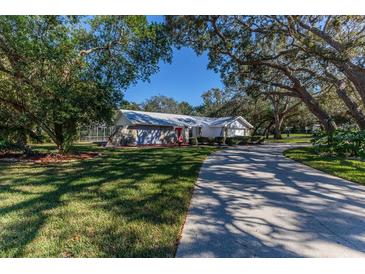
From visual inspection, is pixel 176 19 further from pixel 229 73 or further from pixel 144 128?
pixel 144 128

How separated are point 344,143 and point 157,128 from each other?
61.7 ft

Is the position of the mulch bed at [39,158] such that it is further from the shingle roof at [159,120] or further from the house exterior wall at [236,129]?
the house exterior wall at [236,129]

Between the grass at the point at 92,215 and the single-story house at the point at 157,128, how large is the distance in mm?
16455

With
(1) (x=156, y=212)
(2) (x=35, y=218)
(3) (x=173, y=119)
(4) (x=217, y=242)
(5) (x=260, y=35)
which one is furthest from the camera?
(3) (x=173, y=119)

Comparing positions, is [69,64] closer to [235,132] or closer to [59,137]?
[59,137]

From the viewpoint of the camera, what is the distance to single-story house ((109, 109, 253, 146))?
2294 centimetres

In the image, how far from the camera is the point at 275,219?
3695 mm

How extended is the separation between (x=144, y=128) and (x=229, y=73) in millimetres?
12353

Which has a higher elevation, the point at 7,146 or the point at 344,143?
the point at 344,143

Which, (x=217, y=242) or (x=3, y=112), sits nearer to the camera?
(x=217, y=242)

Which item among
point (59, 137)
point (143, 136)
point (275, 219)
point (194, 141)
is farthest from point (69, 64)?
point (194, 141)

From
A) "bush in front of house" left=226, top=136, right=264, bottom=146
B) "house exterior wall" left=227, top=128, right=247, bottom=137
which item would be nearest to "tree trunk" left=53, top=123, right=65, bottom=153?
"bush in front of house" left=226, top=136, right=264, bottom=146

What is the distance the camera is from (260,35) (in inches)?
516
